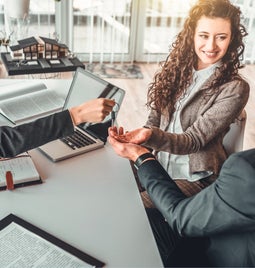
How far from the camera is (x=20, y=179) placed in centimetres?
125

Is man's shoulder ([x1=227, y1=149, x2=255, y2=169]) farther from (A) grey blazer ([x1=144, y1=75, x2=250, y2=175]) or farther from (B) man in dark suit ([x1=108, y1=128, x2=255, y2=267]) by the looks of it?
(A) grey blazer ([x1=144, y1=75, x2=250, y2=175])

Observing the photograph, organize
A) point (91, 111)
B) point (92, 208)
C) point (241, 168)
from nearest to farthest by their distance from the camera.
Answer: point (241, 168) < point (92, 208) < point (91, 111)

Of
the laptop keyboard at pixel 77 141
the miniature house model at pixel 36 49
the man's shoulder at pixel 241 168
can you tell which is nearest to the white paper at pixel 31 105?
the laptop keyboard at pixel 77 141

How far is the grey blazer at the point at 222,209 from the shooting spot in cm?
91

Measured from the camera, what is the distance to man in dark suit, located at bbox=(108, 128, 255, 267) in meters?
0.91

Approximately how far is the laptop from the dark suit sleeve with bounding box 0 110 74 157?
5.4 inches

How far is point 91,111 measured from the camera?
4.55 ft

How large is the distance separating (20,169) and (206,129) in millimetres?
701

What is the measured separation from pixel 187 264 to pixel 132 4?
3640mm

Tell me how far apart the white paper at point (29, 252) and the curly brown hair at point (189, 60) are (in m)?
0.90

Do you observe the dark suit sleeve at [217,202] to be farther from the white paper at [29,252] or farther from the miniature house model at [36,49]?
the miniature house model at [36,49]

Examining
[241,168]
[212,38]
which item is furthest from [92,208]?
[212,38]

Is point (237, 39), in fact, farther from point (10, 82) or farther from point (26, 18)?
point (26, 18)

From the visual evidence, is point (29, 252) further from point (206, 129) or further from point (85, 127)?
point (206, 129)
